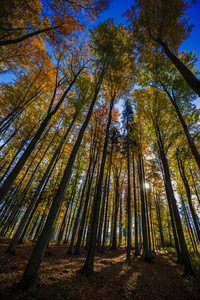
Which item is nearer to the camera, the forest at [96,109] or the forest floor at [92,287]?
Answer: the forest floor at [92,287]

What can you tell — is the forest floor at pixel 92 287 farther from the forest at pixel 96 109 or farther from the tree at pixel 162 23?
the tree at pixel 162 23

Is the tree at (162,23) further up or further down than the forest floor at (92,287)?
further up

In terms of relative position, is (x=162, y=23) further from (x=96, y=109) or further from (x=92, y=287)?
(x=92, y=287)

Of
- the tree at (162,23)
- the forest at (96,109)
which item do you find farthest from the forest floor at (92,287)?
the tree at (162,23)

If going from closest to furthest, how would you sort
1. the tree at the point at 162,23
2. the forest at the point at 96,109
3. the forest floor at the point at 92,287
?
the forest floor at the point at 92,287
the forest at the point at 96,109
the tree at the point at 162,23

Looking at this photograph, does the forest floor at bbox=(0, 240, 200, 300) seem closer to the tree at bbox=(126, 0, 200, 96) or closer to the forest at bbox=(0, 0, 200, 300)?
the forest at bbox=(0, 0, 200, 300)

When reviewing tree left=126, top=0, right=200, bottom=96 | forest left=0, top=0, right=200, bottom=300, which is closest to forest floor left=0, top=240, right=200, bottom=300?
forest left=0, top=0, right=200, bottom=300

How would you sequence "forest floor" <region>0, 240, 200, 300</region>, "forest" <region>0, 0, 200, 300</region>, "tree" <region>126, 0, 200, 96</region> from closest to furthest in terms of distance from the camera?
1. "forest floor" <region>0, 240, 200, 300</region>
2. "forest" <region>0, 0, 200, 300</region>
3. "tree" <region>126, 0, 200, 96</region>

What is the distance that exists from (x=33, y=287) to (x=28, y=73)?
473 inches

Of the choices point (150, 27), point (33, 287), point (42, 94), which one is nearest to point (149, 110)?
point (150, 27)

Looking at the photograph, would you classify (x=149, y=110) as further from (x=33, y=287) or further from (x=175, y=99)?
(x=33, y=287)

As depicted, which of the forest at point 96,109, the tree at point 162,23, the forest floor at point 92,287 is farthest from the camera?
the tree at point 162,23

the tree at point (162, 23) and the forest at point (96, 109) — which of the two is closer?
the forest at point (96, 109)

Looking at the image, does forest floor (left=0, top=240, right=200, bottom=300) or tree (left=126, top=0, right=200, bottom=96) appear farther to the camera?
tree (left=126, top=0, right=200, bottom=96)
